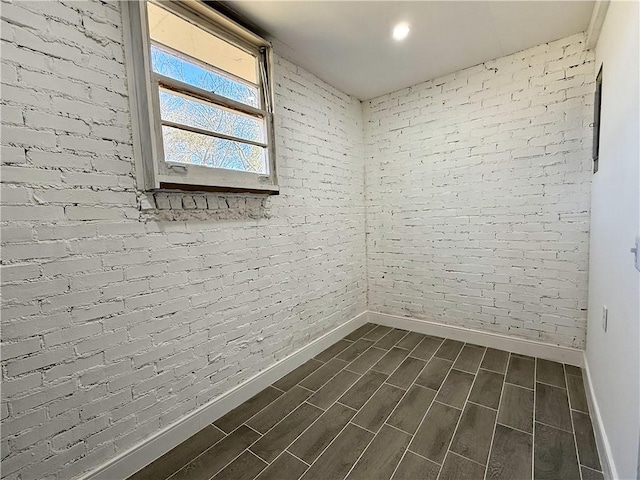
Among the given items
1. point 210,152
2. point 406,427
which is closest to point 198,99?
point 210,152

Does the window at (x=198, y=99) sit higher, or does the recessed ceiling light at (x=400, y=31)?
the recessed ceiling light at (x=400, y=31)

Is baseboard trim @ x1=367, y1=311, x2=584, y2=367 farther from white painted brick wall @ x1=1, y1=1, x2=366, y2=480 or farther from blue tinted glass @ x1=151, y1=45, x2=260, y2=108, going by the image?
blue tinted glass @ x1=151, y1=45, x2=260, y2=108

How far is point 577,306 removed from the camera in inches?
92.5

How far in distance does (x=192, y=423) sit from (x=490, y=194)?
2987 millimetres

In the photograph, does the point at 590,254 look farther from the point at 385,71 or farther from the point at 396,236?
the point at 385,71

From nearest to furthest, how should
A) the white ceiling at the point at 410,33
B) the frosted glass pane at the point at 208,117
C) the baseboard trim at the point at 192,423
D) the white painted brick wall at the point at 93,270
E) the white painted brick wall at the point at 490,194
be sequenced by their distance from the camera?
the white painted brick wall at the point at 93,270, the baseboard trim at the point at 192,423, the frosted glass pane at the point at 208,117, the white ceiling at the point at 410,33, the white painted brick wall at the point at 490,194

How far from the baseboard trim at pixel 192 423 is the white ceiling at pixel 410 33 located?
2.55 metres

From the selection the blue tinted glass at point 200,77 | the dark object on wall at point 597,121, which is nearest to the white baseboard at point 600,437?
the dark object on wall at point 597,121

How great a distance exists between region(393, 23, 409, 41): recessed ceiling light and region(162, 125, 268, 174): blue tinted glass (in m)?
1.30

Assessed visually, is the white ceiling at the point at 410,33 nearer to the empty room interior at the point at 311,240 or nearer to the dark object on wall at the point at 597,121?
the empty room interior at the point at 311,240

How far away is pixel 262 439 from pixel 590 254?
271cm

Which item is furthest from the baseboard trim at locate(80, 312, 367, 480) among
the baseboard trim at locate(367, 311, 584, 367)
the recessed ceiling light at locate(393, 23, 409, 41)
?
the recessed ceiling light at locate(393, 23, 409, 41)

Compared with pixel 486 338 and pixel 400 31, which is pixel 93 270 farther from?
pixel 486 338

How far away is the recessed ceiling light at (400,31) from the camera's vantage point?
2.03 m
